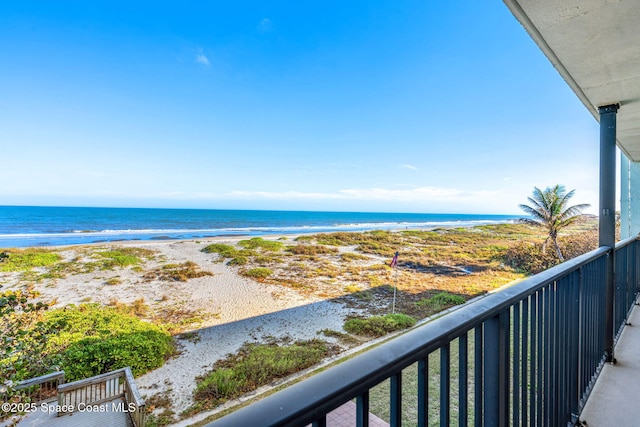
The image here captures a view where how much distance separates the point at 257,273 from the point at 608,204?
12.3m

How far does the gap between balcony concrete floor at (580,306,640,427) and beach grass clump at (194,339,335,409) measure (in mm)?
4439

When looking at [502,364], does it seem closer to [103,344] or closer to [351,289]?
[103,344]

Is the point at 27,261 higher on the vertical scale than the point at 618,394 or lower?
lower

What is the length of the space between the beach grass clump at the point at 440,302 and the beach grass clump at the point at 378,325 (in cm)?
155

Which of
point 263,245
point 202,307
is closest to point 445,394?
point 202,307

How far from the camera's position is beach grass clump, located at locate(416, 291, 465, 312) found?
8.70 metres

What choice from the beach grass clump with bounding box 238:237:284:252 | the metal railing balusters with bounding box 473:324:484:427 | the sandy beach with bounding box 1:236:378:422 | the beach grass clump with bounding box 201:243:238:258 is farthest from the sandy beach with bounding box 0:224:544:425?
the metal railing balusters with bounding box 473:324:484:427

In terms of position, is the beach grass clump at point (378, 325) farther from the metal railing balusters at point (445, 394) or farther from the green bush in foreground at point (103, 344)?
the metal railing balusters at point (445, 394)

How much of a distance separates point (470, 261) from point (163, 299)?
1598 centimetres

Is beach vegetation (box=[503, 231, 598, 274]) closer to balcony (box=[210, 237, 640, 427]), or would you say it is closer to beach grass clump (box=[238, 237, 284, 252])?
balcony (box=[210, 237, 640, 427])

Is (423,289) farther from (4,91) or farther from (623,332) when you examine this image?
(4,91)

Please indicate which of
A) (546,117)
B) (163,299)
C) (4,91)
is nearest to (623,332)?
(163,299)

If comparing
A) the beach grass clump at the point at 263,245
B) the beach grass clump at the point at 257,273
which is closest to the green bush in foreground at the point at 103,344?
the beach grass clump at the point at 257,273

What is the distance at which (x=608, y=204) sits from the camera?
7.61ft
